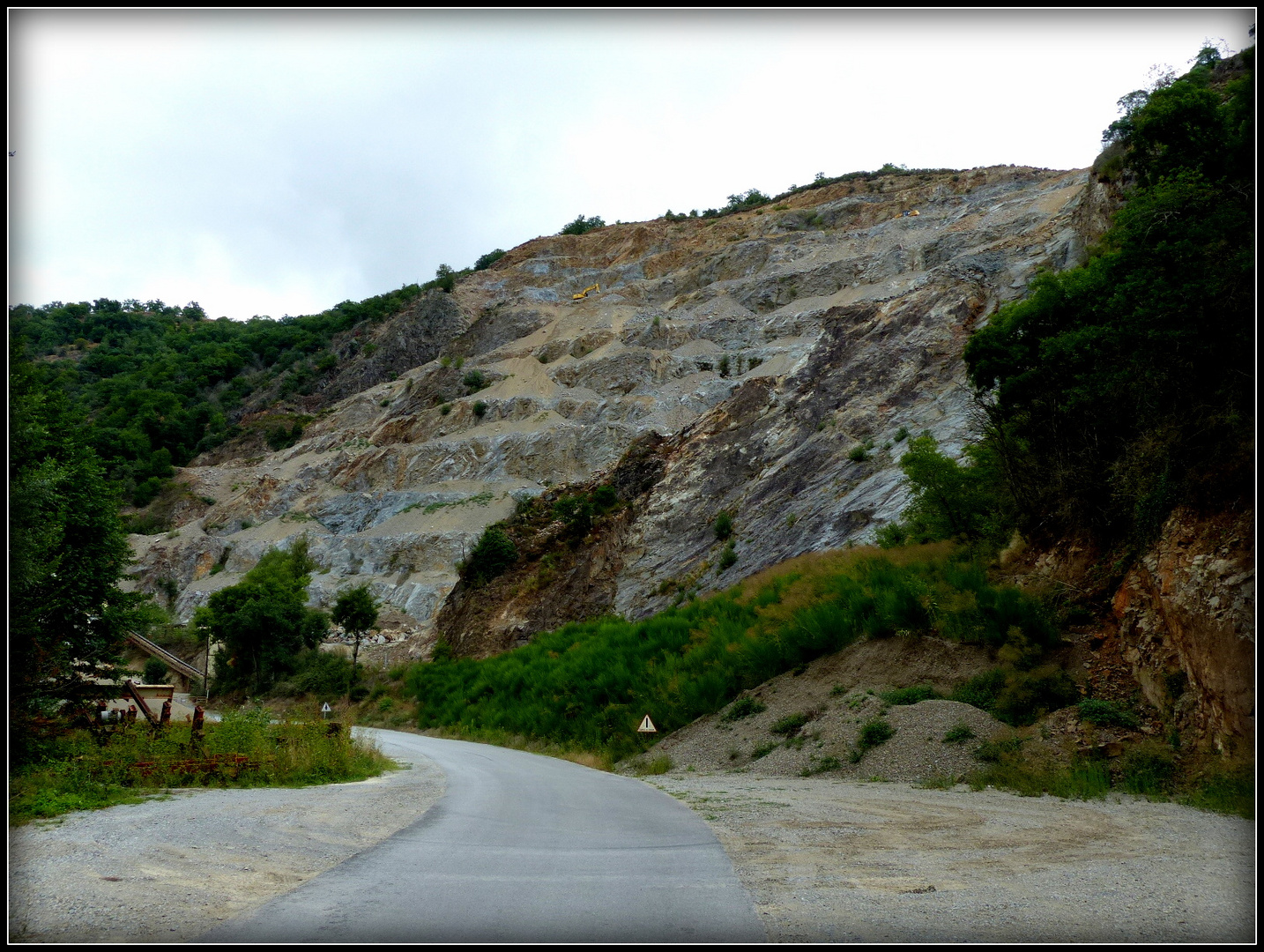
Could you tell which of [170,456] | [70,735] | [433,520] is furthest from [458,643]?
[170,456]

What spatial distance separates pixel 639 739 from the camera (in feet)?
68.6

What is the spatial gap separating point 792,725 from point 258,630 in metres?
38.9

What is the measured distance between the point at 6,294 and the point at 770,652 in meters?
17.2

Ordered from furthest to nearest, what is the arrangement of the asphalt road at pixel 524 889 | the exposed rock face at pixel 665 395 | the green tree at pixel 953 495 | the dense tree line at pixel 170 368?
1. the dense tree line at pixel 170 368
2. the exposed rock face at pixel 665 395
3. the green tree at pixel 953 495
4. the asphalt road at pixel 524 889

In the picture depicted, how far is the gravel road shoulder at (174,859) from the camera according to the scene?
428 centimetres

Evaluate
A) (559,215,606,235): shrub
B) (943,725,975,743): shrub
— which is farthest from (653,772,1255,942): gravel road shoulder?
(559,215,606,235): shrub

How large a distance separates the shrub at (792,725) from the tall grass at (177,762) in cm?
823

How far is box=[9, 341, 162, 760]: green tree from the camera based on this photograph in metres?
9.77

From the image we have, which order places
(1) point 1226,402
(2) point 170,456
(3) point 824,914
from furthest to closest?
(2) point 170,456, (1) point 1226,402, (3) point 824,914

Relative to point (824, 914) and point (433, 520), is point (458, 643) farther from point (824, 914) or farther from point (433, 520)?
point (824, 914)

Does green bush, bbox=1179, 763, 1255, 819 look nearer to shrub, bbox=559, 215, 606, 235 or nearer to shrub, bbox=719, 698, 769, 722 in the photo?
shrub, bbox=719, 698, 769, 722

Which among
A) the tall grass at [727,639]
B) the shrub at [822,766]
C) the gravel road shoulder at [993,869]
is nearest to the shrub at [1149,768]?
the gravel road shoulder at [993,869]

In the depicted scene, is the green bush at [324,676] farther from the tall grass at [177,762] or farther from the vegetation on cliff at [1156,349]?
the vegetation on cliff at [1156,349]

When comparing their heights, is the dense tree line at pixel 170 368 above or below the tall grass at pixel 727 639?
above
